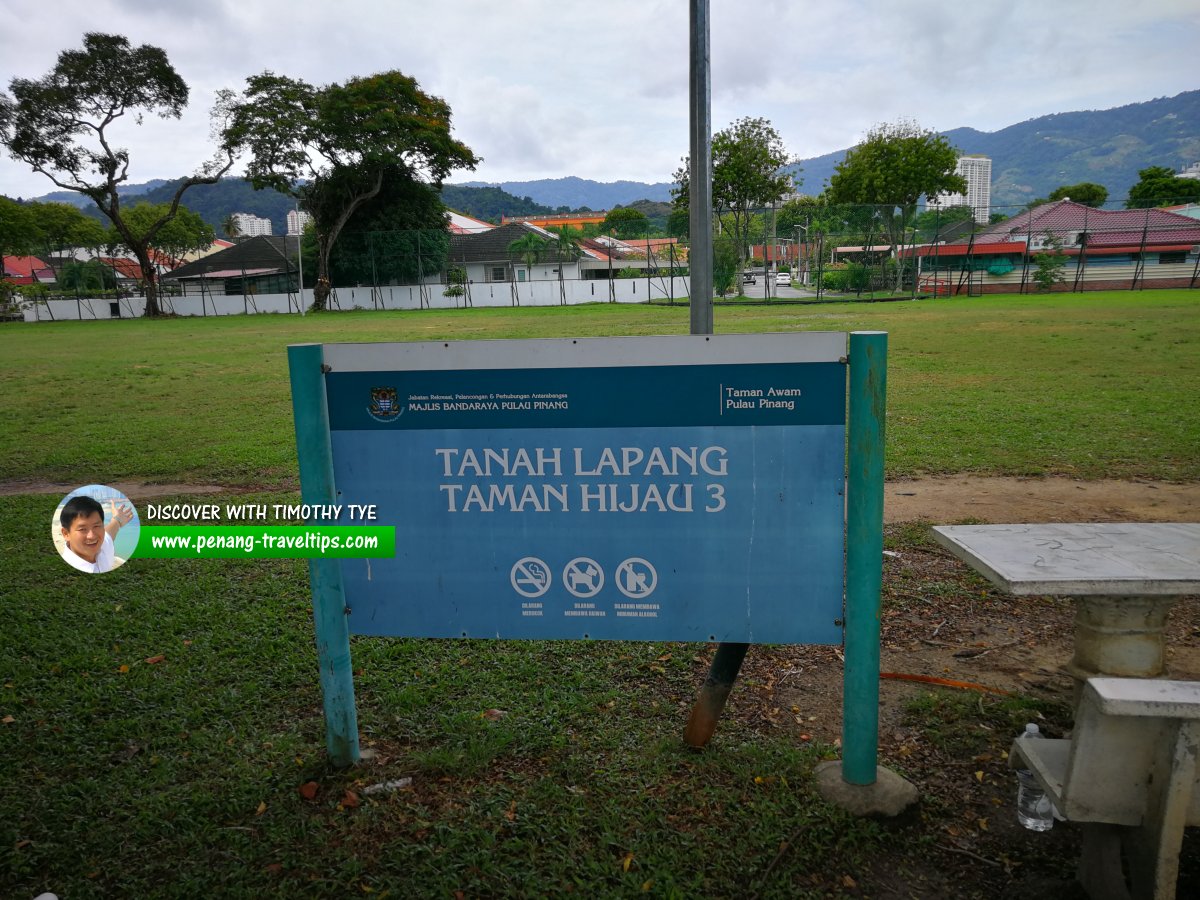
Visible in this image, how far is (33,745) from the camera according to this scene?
3211 mm

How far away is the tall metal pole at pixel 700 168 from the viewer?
4035 mm

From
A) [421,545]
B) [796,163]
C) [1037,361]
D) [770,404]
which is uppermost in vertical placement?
[796,163]

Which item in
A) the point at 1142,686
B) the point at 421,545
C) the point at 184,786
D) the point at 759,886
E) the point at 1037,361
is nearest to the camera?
the point at 1142,686

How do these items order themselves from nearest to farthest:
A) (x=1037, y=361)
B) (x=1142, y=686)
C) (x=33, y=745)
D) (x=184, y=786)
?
(x=1142, y=686)
(x=184, y=786)
(x=33, y=745)
(x=1037, y=361)

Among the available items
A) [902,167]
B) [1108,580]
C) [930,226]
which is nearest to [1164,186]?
[902,167]

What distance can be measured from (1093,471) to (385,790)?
18.9 feet

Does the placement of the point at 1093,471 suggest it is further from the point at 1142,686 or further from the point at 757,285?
the point at 757,285

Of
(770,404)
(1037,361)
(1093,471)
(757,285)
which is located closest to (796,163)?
(757,285)

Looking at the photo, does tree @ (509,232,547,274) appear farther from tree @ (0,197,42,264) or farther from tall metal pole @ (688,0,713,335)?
tall metal pole @ (688,0,713,335)

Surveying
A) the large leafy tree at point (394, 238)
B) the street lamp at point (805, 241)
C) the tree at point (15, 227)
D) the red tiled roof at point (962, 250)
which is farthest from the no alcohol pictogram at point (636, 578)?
the tree at point (15, 227)

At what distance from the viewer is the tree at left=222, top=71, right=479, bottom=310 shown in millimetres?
44719

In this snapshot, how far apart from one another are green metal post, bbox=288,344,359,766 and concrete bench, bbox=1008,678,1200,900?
6.75 ft

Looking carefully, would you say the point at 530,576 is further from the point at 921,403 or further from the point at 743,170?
the point at 743,170

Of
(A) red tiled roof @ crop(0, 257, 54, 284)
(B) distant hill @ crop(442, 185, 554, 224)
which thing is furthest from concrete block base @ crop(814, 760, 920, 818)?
(B) distant hill @ crop(442, 185, 554, 224)
